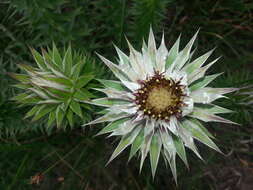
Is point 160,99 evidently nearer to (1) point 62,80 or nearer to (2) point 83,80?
(2) point 83,80

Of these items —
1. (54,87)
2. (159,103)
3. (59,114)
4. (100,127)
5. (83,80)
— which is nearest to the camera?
(54,87)

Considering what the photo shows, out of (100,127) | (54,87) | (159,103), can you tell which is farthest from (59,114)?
(100,127)

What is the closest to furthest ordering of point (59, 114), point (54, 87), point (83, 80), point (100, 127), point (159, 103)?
point (54, 87) → point (159, 103) → point (59, 114) → point (83, 80) → point (100, 127)

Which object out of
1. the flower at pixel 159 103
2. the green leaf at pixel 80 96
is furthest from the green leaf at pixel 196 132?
the green leaf at pixel 80 96

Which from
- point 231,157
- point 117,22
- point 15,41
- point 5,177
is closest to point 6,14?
point 15,41

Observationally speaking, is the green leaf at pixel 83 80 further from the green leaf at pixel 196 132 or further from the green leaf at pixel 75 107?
the green leaf at pixel 196 132

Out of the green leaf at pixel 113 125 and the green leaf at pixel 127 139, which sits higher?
the green leaf at pixel 113 125

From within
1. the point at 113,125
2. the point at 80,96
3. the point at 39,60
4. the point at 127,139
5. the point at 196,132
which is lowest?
the point at 196,132

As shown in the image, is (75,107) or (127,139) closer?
(127,139)
